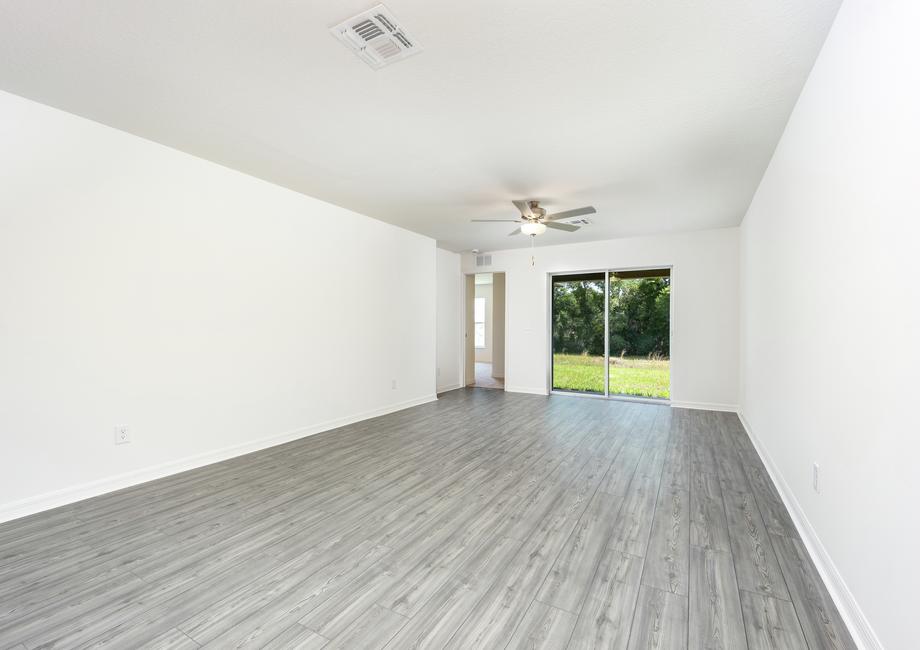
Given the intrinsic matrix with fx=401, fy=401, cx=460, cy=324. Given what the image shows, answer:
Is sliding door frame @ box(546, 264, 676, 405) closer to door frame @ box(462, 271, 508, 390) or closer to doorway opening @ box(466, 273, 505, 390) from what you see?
door frame @ box(462, 271, 508, 390)

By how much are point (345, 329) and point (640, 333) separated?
4.50m

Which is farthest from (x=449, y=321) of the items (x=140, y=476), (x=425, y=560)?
(x=425, y=560)

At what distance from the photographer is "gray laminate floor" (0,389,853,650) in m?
1.60

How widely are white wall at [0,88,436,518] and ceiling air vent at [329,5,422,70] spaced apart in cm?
216

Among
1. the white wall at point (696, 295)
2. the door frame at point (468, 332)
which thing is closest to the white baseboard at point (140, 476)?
the door frame at point (468, 332)

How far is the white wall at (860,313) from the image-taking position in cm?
125

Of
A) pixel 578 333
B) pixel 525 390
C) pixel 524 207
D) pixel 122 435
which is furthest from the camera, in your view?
pixel 525 390

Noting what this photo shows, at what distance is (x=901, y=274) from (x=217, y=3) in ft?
9.31

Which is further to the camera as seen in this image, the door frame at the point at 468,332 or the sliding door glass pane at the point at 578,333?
the door frame at the point at 468,332

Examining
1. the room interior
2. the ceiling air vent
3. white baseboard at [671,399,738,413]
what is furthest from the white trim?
the ceiling air vent

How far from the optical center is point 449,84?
93.0 inches

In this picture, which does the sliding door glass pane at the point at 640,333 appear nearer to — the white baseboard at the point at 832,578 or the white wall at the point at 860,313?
the white baseboard at the point at 832,578

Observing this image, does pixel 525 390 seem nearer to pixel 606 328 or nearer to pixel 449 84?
pixel 606 328

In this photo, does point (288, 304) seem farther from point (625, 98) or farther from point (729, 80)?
point (729, 80)
